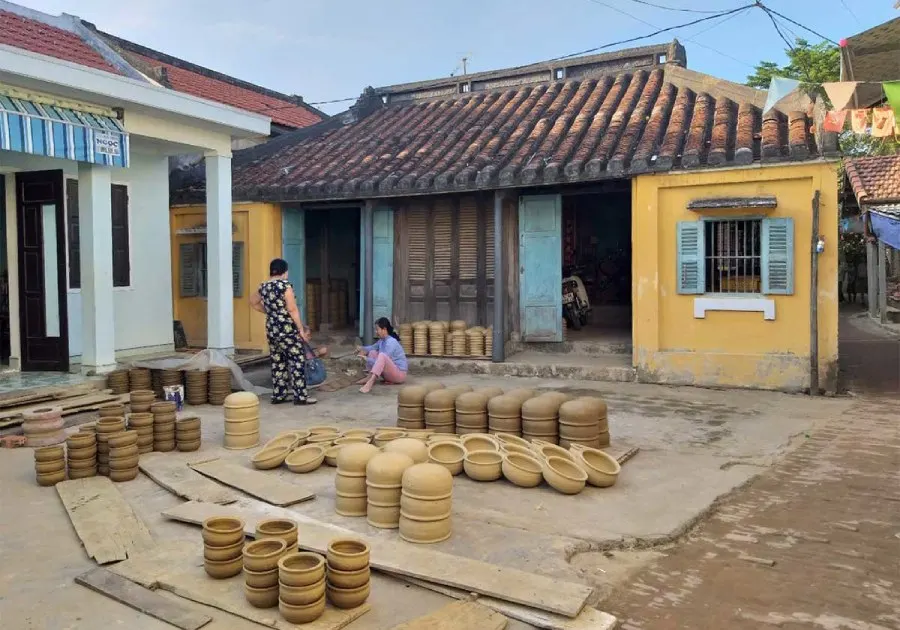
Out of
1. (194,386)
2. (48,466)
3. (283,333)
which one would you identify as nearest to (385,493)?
(48,466)

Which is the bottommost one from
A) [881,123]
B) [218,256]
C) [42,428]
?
[42,428]

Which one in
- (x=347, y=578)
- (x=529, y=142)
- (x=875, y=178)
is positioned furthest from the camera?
(x=875, y=178)

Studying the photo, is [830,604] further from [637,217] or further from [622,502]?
[637,217]

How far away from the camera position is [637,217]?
32.1 feet

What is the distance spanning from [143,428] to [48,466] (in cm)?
88

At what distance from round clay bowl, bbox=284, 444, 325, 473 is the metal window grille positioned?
6186mm

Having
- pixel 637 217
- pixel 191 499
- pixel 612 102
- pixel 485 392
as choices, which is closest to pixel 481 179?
pixel 637 217

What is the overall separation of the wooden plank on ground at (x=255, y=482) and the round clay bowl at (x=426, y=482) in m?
1.03

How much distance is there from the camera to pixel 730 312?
9.38m

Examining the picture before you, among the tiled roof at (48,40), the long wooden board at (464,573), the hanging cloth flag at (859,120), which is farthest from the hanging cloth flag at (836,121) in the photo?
the tiled roof at (48,40)

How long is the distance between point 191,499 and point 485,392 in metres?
2.69

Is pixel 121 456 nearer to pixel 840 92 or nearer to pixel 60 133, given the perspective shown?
pixel 60 133

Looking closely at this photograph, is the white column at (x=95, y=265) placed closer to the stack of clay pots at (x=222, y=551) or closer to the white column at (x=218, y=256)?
the white column at (x=218, y=256)

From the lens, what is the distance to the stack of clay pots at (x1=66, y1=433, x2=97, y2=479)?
5.39m
